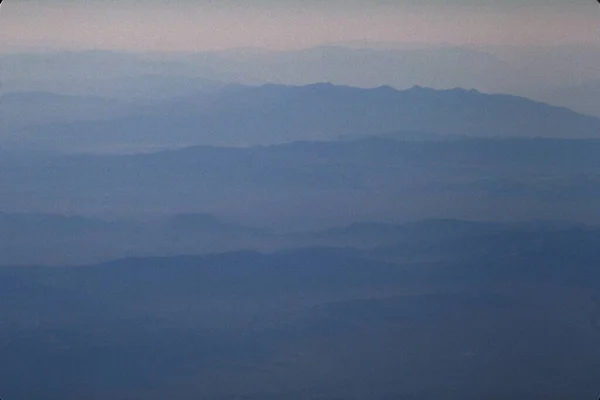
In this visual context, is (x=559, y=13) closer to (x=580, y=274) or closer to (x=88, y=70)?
(x=580, y=274)

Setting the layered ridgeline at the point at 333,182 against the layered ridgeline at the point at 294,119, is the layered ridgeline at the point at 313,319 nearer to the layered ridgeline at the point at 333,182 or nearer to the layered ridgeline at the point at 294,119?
the layered ridgeline at the point at 333,182

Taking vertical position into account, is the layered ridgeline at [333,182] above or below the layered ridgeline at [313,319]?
above

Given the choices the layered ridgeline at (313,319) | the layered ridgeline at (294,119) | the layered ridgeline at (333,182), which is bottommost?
the layered ridgeline at (313,319)

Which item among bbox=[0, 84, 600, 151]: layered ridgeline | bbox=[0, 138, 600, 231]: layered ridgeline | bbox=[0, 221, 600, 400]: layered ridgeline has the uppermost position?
bbox=[0, 84, 600, 151]: layered ridgeline

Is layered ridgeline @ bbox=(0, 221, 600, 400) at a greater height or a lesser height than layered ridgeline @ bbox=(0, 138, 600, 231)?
lesser

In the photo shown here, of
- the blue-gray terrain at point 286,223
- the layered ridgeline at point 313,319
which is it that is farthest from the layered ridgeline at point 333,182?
the layered ridgeline at point 313,319

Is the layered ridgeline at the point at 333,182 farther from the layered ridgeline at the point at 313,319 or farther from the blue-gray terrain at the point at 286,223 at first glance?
the layered ridgeline at the point at 313,319

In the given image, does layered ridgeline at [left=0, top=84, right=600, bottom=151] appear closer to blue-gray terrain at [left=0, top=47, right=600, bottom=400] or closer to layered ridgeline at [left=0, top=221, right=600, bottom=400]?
blue-gray terrain at [left=0, top=47, right=600, bottom=400]

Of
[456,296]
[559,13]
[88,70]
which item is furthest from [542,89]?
[88,70]

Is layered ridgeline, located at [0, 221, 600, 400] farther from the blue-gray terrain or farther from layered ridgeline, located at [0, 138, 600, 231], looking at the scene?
A: layered ridgeline, located at [0, 138, 600, 231]

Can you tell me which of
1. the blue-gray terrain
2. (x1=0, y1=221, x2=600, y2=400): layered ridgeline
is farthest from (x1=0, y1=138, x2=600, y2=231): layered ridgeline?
(x1=0, y1=221, x2=600, y2=400): layered ridgeline
